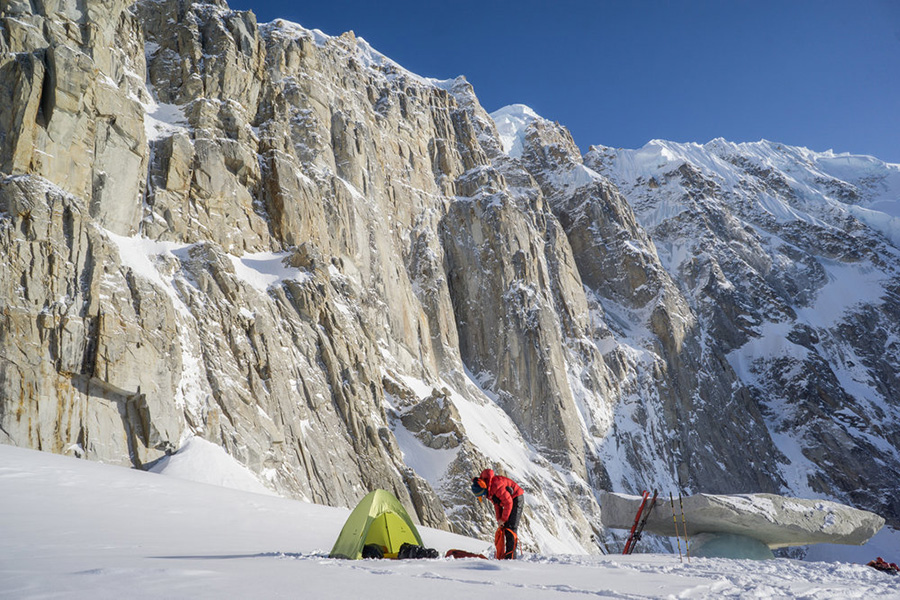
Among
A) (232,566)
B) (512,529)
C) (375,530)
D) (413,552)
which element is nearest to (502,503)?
(512,529)

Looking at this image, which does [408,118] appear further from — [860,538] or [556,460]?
[860,538]

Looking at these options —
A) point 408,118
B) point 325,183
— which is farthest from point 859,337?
point 325,183

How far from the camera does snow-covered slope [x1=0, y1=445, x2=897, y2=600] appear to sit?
4.84 m

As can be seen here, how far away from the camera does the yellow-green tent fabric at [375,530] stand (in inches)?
365

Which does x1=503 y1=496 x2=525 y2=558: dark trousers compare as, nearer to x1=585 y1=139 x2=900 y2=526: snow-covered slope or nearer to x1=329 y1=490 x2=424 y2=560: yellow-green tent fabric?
x1=329 y1=490 x2=424 y2=560: yellow-green tent fabric

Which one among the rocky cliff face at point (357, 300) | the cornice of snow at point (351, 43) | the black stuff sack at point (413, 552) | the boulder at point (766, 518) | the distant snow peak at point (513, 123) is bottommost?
the boulder at point (766, 518)

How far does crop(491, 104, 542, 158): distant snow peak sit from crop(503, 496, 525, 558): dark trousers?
9931cm

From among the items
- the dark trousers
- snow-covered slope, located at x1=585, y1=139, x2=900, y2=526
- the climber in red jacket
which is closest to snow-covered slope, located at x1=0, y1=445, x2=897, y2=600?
the dark trousers

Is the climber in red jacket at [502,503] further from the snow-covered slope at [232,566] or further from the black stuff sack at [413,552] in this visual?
the black stuff sack at [413,552]

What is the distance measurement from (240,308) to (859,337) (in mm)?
96188

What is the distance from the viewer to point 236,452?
2714 cm

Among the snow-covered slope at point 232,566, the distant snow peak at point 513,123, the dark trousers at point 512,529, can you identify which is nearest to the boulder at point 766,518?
the snow-covered slope at point 232,566

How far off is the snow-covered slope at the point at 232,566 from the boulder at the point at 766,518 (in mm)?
6876

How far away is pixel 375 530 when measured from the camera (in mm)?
9820
